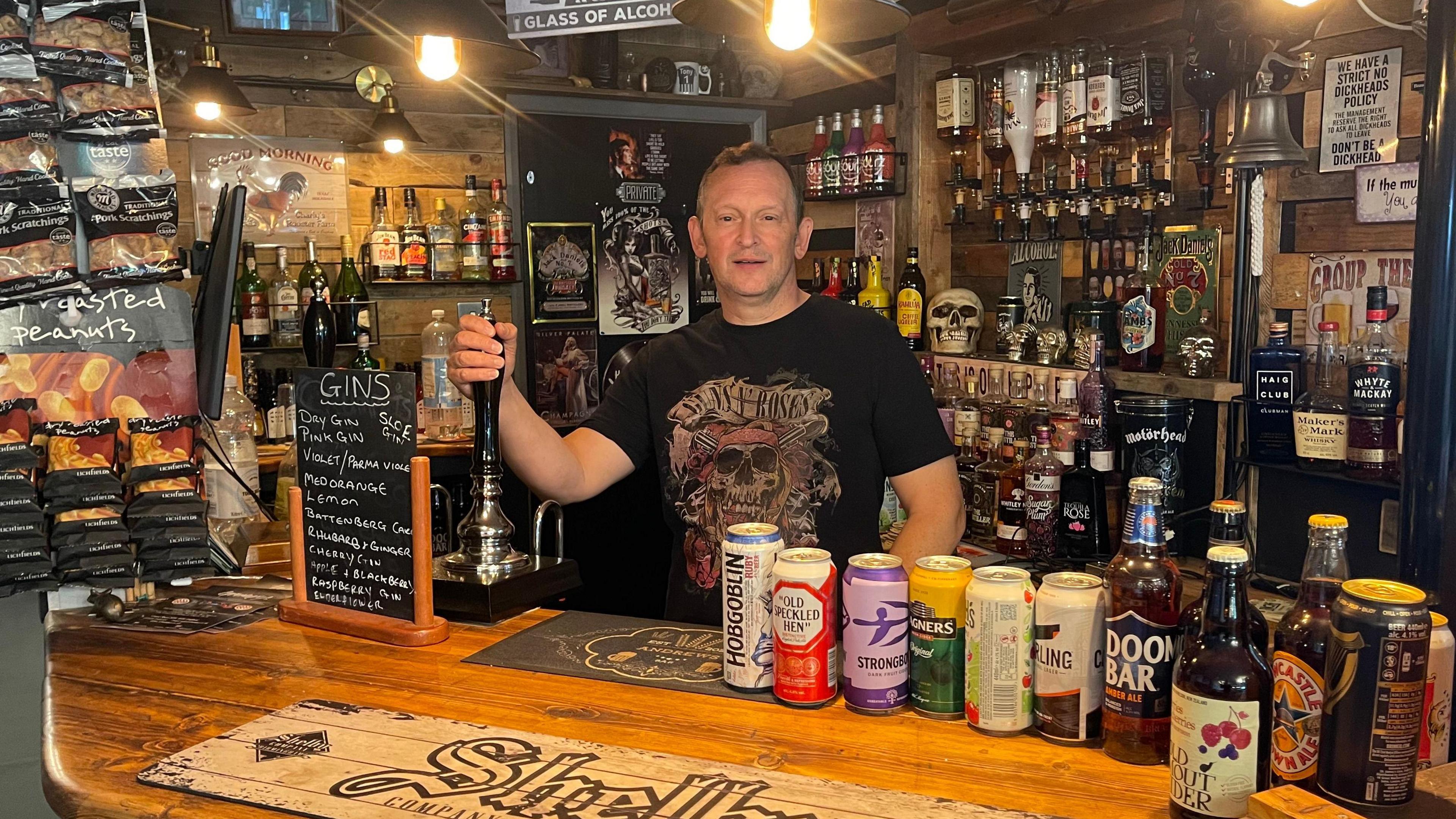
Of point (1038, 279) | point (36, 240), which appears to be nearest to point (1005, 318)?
point (1038, 279)

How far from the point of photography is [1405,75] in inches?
107

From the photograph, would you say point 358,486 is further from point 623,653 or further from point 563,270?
point 563,270

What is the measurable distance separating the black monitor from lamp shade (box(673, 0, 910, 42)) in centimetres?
94

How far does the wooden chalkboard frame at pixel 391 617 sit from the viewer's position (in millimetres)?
1762

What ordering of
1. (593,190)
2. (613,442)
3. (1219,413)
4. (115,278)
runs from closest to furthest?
(115,278)
(613,442)
(1219,413)
(593,190)

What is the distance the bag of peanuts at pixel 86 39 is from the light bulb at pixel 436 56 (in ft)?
1.92

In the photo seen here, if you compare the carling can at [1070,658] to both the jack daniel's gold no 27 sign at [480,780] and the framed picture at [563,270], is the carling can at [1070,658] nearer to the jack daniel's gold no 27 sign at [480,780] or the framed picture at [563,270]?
the jack daniel's gold no 27 sign at [480,780]

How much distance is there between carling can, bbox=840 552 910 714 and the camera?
138 centimetres

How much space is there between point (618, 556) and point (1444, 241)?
3498mm

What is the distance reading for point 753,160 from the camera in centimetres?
242

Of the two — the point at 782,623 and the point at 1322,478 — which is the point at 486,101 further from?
the point at 782,623

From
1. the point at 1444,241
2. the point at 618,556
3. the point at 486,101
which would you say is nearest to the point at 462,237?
the point at 486,101

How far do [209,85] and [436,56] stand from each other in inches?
80.7

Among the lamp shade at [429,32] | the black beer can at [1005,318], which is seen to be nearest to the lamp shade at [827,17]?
the lamp shade at [429,32]
